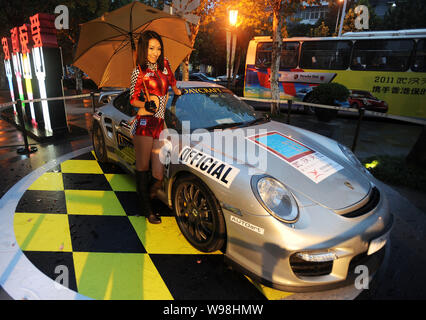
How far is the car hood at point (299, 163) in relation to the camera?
2.15m

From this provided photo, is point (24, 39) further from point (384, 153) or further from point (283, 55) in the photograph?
point (283, 55)

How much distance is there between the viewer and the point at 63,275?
2166 millimetres

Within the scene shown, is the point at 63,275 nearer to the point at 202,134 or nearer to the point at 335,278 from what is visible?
the point at 202,134

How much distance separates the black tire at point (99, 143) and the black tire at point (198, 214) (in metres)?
2.13

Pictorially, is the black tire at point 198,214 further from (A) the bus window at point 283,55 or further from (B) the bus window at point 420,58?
(A) the bus window at point 283,55

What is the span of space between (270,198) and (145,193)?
4.80 feet

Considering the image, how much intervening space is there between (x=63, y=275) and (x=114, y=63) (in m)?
2.14

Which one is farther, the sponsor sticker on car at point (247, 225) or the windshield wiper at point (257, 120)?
the windshield wiper at point (257, 120)

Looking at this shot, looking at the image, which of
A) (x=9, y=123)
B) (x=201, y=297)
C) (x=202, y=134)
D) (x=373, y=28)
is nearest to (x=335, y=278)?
(x=201, y=297)

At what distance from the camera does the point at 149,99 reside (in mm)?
2635

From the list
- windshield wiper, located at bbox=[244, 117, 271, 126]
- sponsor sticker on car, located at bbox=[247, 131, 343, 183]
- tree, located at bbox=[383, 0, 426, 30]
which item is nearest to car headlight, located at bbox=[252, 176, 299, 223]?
sponsor sticker on car, located at bbox=[247, 131, 343, 183]

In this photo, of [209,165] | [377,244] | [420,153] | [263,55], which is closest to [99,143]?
[209,165]

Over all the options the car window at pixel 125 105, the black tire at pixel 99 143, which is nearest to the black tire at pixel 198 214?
the car window at pixel 125 105
